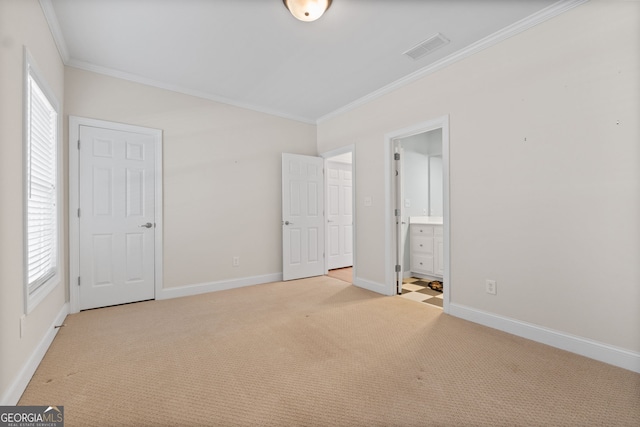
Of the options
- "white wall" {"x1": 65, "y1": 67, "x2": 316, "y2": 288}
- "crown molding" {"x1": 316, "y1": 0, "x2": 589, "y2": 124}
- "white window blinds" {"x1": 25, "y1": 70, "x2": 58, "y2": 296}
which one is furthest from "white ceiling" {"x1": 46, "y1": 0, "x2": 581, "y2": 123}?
"white window blinds" {"x1": 25, "y1": 70, "x2": 58, "y2": 296}

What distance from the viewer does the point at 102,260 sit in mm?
3162

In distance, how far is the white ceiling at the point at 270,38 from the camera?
2.22m

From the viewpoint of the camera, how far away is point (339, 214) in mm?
5641

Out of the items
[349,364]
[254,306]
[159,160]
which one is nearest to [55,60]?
[159,160]

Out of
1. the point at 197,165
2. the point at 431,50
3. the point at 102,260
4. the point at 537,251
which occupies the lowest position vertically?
the point at 102,260

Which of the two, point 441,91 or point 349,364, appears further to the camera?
point 441,91

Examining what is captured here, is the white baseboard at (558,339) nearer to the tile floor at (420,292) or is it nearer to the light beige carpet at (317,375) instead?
the light beige carpet at (317,375)

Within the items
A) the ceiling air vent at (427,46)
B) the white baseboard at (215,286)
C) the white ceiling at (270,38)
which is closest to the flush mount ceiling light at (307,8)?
the white ceiling at (270,38)

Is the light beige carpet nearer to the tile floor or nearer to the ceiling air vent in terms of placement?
the tile floor

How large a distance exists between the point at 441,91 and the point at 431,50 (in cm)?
43

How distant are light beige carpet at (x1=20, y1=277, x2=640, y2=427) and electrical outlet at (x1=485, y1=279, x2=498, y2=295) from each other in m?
0.34

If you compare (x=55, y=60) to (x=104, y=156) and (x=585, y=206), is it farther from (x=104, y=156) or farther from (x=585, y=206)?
(x=585, y=206)

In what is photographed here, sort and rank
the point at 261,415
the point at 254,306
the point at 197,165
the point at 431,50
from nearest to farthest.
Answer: the point at 261,415 < the point at 431,50 < the point at 254,306 < the point at 197,165

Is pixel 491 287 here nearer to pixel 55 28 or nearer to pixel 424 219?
pixel 424 219
